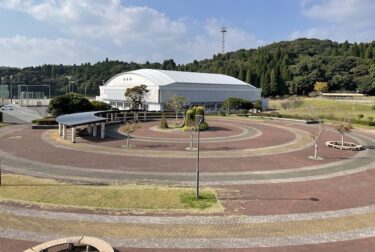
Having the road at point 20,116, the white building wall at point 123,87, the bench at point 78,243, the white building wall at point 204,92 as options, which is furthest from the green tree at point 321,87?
the bench at point 78,243

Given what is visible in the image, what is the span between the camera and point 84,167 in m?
24.4

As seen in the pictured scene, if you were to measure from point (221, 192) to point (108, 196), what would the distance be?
19.9ft

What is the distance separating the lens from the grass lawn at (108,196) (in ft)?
55.3

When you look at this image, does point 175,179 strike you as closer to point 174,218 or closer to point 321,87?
point 174,218

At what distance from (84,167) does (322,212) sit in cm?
1572

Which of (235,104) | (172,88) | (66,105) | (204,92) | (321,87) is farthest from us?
(321,87)

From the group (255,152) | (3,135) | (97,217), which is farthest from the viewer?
(3,135)

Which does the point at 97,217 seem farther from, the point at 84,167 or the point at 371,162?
the point at 371,162

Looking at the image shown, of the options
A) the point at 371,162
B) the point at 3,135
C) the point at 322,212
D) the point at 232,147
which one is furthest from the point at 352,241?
the point at 3,135

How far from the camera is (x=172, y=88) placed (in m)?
80.8

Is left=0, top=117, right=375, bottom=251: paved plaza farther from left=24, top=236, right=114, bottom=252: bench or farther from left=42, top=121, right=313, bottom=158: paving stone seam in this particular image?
left=24, top=236, right=114, bottom=252: bench

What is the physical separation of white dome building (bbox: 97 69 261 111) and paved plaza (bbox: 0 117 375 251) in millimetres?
42358

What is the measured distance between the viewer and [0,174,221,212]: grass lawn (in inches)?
664

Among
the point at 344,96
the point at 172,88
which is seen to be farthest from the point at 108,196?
the point at 344,96
